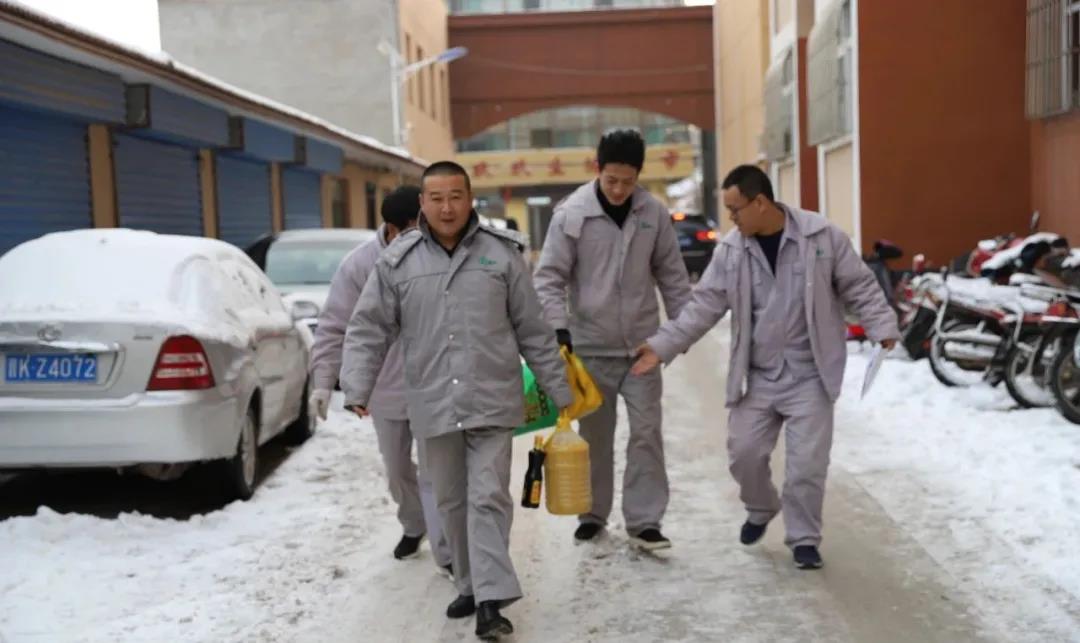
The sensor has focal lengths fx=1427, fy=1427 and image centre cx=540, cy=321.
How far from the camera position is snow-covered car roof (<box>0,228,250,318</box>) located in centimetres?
753

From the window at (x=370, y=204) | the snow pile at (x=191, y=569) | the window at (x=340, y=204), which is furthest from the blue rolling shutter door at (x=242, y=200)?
the snow pile at (x=191, y=569)

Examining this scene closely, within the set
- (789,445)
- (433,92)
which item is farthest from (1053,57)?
(433,92)

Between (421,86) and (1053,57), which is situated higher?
(421,86)

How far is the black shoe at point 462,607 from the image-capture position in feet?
18.7

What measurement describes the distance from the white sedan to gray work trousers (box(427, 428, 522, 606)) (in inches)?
88.1

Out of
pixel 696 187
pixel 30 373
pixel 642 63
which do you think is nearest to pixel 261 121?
pixel 30 373

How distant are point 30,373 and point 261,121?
41.7ft

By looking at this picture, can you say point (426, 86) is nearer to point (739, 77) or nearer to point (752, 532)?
point (739, 77)

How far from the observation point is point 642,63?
136 ft

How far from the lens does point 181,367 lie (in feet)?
24.2

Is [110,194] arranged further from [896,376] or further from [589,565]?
[589,565]

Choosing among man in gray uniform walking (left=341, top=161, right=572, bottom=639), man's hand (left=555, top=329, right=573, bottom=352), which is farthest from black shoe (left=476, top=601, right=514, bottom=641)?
man's hand (left=555, top=329, right=573, bottom=352)

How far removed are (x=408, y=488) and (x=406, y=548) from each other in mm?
300

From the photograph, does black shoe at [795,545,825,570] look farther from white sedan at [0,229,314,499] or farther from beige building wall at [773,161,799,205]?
beige building wall at [773,161,799,205]
